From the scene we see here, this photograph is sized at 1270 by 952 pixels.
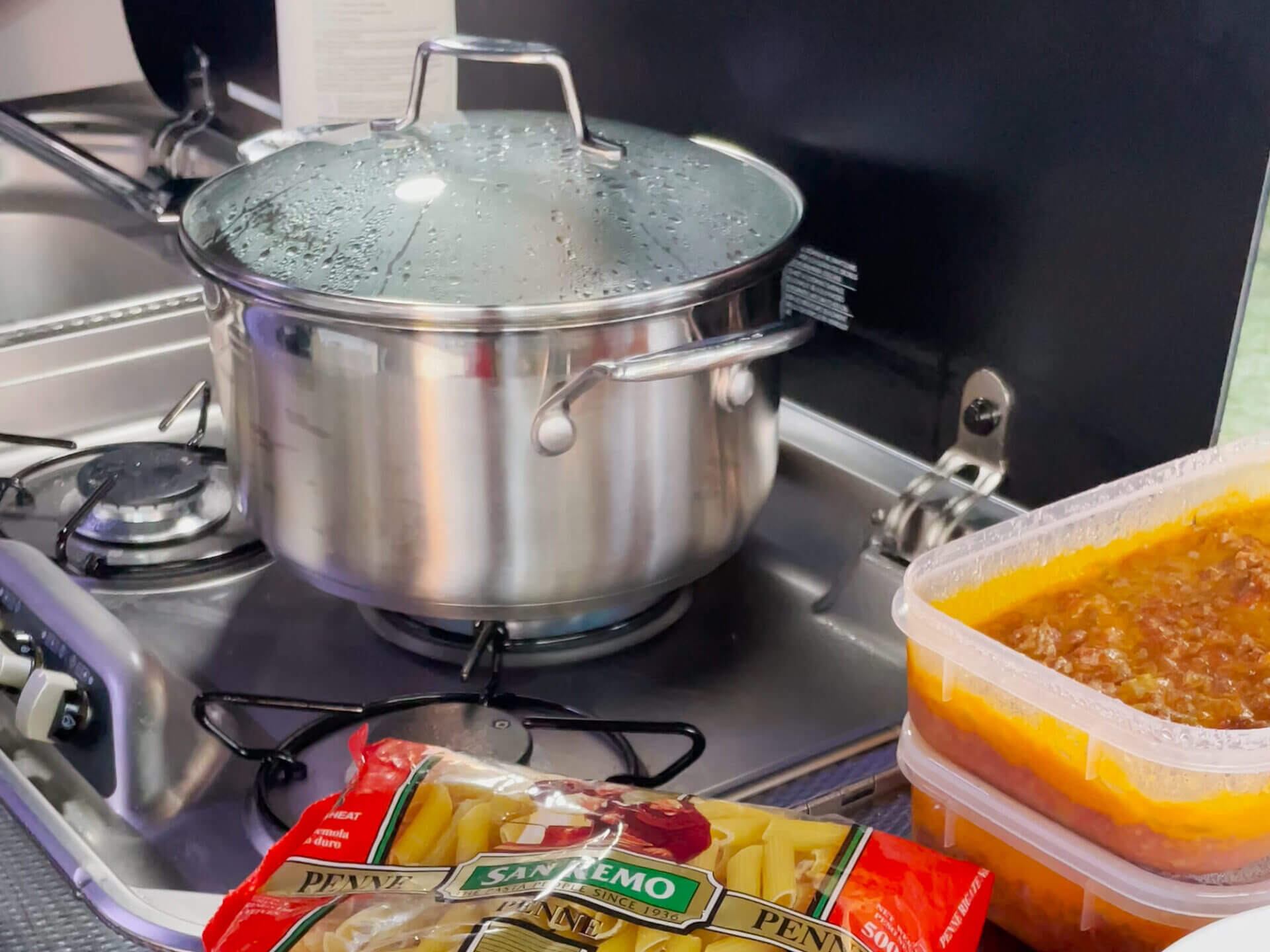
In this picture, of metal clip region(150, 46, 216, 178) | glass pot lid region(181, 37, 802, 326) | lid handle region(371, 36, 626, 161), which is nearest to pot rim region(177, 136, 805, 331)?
glass pot lid region(181, 37, 802, 326)

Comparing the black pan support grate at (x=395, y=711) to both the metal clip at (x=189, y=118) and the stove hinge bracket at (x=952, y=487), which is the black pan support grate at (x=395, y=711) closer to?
the stove hinge bracket at (x=952, y=487)

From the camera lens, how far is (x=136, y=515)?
1.09m

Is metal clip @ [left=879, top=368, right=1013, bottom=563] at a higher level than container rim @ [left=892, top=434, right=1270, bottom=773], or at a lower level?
lower

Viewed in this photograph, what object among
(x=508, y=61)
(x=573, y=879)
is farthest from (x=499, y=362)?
(x=573, y=879)

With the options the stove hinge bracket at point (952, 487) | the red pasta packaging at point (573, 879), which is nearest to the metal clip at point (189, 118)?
the stove hinge bracket at point (952, 487)

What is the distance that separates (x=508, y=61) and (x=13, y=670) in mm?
468

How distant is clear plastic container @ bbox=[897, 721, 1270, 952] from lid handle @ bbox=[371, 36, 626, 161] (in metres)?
0.45

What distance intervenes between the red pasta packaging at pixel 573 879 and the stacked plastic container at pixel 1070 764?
39 millimetres

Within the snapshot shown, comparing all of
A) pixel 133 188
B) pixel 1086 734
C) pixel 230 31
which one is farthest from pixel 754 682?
pixel 230 31

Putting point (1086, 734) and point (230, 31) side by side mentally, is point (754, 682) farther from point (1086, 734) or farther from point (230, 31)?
point (230, 31)

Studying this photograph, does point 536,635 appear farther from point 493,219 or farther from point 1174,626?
point 1174,626

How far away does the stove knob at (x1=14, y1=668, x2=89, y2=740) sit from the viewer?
0.81 metres

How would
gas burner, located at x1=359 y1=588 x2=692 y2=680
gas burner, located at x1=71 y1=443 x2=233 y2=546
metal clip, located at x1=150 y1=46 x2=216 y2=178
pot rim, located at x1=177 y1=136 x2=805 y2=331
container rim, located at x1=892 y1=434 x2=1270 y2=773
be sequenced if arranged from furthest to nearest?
metal clip, located at x1=150 y1=46 x2=216 y2=178 < gas burner, located at x1=71 y1=443 x2=233 y2=546 < gas burner, located at x1=359 y1=588 x2=692 y2=680 < pot rim, located at x1=177 y1=136 x2=805 y2=331 < container rim, located at x1=892 y1=434 x2=1270 y2=773

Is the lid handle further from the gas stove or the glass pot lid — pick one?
the gas stove
